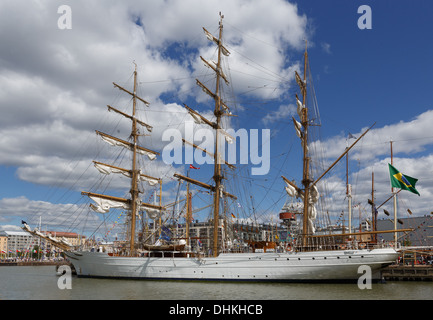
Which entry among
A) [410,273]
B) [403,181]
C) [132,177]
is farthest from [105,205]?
[410,273]

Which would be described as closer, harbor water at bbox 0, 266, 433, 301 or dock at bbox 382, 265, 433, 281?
harbor water at bbox 0, 266, 433, 301

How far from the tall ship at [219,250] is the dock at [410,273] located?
18.2 feet

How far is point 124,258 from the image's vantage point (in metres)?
39.7

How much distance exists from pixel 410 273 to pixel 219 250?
65.6ft

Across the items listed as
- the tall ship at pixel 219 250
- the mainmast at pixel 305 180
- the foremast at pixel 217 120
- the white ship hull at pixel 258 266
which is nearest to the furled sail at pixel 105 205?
the tall ship at pixel 219 250

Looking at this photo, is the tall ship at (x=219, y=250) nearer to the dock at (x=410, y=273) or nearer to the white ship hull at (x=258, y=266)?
the white ship hull at (x=258, y=266)

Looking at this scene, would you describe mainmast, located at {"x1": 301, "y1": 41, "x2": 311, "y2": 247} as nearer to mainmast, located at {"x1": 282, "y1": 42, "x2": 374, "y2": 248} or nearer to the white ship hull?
mainmast, located at {"x1": 282, "y1": 42, "x2": 374, "y2": 248}

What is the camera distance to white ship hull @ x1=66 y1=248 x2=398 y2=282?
3189 centimetres

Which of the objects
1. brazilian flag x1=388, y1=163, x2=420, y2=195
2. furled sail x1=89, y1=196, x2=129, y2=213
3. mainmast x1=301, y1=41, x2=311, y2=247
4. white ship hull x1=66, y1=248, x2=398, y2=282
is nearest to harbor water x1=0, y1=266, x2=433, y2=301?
white ship hull x1=66, y1=248, x2=398, y2=282

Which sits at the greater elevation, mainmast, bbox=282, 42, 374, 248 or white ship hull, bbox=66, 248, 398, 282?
mainmast, bbox=282, 42, 374, 248

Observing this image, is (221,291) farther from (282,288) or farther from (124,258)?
(124,258)
